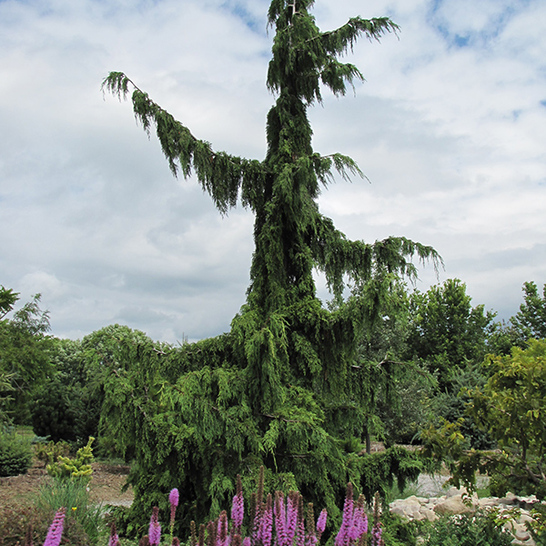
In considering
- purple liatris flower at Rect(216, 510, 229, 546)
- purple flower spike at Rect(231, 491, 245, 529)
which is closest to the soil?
purple flower spike at Rect(231, 491, 245, 529)

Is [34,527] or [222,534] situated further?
[34,527]

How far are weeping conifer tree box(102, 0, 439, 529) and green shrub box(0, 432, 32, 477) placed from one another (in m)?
8.82

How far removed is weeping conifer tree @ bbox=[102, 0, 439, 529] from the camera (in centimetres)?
498

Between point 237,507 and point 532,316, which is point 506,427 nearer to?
point 237,507

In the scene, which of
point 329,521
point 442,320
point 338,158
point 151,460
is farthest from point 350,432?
point 442,320

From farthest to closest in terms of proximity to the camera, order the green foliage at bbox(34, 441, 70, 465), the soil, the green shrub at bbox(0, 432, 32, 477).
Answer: the green foliage at bbox(34, 441, 70, 465) < the green shrub at bbox(0, 432, 32, 477) < the soil

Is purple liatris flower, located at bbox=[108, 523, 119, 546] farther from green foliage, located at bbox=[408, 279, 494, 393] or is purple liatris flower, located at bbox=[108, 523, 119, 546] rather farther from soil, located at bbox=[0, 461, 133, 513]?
green foliage, located at bbox=[408, 279, 494, 393]

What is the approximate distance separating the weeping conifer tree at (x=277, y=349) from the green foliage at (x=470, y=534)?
2.70 ft

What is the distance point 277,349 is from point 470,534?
10.5 ft

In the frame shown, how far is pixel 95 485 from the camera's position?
11898 mm

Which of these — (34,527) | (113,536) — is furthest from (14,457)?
(113,536)

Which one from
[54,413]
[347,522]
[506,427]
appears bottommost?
[347,522]

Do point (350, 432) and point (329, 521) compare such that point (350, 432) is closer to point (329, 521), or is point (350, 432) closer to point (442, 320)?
point (329, 521)

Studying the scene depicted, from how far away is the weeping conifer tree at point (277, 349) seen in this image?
498cm
